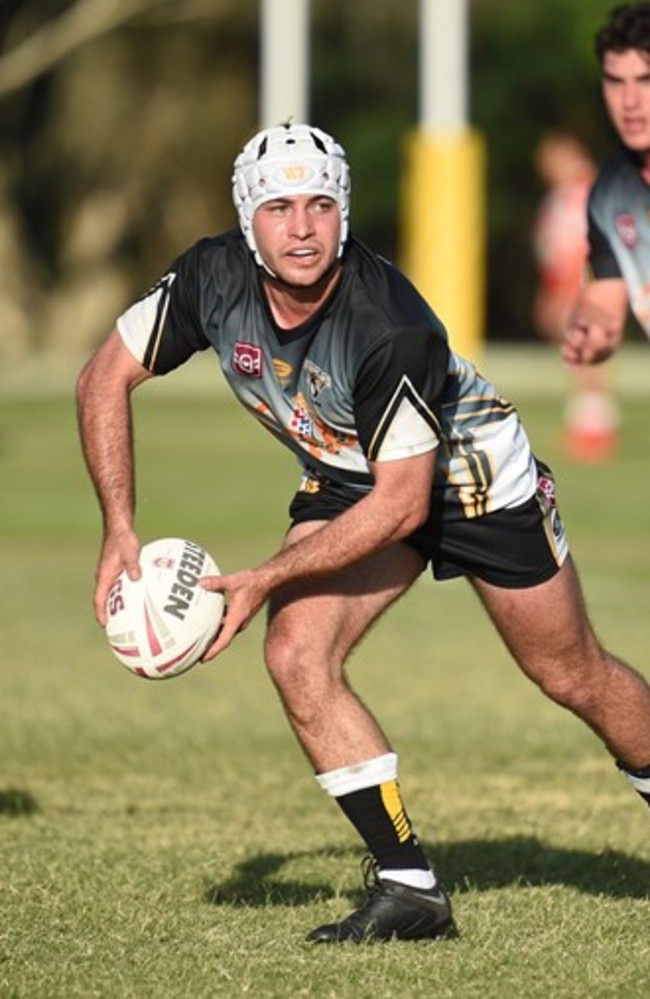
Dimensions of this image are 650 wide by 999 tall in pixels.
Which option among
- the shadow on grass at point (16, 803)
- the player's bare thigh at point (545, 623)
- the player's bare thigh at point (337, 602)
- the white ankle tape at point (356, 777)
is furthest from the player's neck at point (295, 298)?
the shadow on grass at point (16, 803)

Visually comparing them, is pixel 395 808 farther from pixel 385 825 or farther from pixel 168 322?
pixel 168 322

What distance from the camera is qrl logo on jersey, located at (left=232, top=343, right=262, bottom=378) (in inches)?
264

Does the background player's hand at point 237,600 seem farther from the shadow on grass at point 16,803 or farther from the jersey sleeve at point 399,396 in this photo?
the shadow on grass at point 16,803

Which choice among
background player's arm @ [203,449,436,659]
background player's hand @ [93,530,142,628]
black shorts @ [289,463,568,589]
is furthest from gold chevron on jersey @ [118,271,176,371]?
background player's arm @ [203,449,436,659]

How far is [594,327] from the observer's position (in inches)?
339

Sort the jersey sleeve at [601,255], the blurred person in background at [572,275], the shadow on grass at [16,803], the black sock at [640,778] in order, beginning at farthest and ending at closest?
the blurred person in background at [572,275]
the jersey sleeve at [601,255]
the shadow on grass at [16,803]
the black sock at [640,778]

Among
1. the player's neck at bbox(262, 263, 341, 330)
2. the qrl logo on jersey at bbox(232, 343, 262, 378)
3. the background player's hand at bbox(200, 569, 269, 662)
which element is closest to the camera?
the background player's hand at bbox(200, 569, 269, 662)

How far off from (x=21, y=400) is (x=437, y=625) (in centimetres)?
1563

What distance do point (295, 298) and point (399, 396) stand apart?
17.0 inches

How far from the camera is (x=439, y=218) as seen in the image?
77.2 ft

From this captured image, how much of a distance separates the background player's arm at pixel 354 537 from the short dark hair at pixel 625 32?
2.65 meters

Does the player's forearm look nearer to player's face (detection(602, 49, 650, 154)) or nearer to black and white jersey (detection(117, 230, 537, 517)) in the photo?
black and white jersey (detection(117, 230, 537, 517))

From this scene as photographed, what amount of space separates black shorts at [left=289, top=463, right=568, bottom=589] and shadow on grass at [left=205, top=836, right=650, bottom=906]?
1087 mm

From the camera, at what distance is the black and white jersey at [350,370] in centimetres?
646
